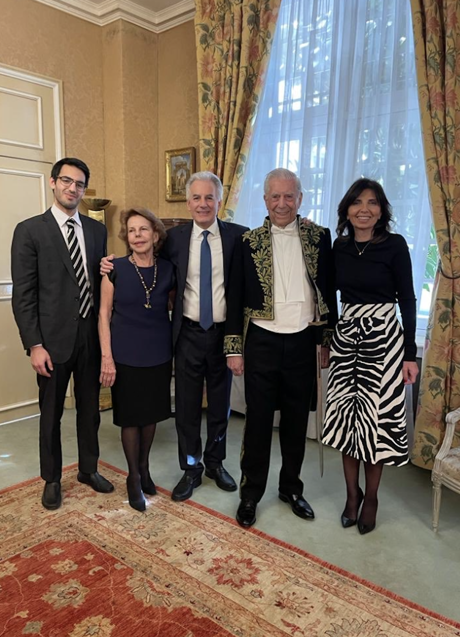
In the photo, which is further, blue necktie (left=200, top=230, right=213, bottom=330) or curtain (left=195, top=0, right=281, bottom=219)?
curtain (left=195, top=0, right=281, bottom=219)

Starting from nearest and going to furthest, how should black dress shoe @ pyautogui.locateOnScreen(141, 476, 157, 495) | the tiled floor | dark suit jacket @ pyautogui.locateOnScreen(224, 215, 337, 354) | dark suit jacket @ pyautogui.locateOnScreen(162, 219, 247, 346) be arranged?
1. the tiled floor
2. dark suit jacket @ pyautogui.locateOnScreen(224, 215, 337, 354)
3. dark suit jacket @ pyautogui.locateOnScreen(162, 219, 247, 346)
4. black dress shoe @ pyautogui.locateOnScreen(141, 476, 157, 495)

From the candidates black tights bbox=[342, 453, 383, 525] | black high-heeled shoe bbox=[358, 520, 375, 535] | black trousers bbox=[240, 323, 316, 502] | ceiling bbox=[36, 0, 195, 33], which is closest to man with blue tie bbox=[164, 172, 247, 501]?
black trousers bbox=[240, 323, 316, 502]

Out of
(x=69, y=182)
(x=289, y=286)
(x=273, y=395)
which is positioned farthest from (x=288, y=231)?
(x=69, y=182)

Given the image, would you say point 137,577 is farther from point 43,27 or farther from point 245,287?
→ point 43,27

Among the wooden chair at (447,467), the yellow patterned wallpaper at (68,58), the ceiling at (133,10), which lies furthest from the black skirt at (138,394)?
the ceiling at (133,10)

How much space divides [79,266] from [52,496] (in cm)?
110

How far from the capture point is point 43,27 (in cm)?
348

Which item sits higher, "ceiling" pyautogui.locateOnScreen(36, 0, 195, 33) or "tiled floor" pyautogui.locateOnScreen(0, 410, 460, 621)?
"ceiling" pyautogui.locateOnScreen(36, 0, 195, 33)

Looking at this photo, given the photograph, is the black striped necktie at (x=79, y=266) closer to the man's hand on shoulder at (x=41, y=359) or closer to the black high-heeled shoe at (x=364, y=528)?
the man's hand on shoulder at (x=41, y=359)

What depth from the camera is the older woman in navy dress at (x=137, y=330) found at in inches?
85.8

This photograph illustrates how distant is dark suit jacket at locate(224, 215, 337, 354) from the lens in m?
2.13

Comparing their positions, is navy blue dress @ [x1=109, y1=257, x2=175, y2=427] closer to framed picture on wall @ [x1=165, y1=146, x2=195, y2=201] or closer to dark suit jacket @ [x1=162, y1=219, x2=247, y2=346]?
dark suit jacket @ [x1=162, y1=219, x2=247, y2=346]

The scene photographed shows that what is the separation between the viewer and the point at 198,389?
2471 mm

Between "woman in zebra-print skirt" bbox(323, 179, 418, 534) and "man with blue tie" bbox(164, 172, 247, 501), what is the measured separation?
575mm
